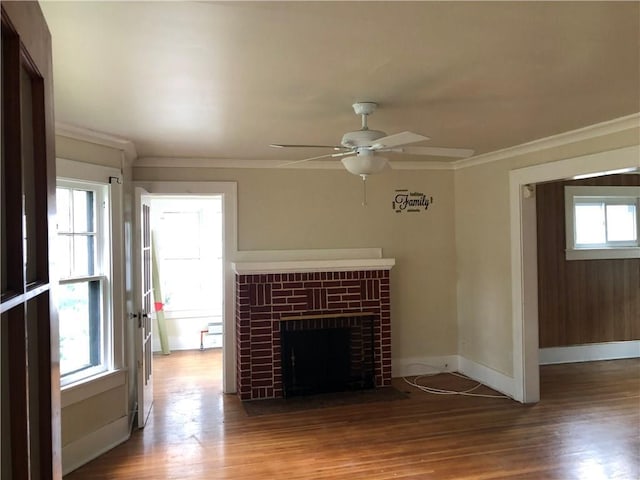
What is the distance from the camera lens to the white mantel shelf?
4961 mm

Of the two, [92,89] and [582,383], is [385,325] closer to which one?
[582,383]

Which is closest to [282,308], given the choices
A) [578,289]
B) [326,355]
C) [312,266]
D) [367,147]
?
[312,266]

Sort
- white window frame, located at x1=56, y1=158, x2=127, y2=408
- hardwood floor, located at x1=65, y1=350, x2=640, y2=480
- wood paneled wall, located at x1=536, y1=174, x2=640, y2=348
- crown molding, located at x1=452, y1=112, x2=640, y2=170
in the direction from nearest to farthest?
hardwood floor, located at x1=65, y1=350, x2=640, y2=480
crown molding, located at x1=452, y1=112, x2=640, y2=170
white window frame, located at x1=56, y1=158, x2=127, y2=408
wood paneled wall, located at x1=536, y1=174, x2=640, y2=348

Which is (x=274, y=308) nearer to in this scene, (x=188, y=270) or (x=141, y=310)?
(x=141, y=310)

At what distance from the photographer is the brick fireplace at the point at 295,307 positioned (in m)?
4.96

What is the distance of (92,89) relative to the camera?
2660 millimetres

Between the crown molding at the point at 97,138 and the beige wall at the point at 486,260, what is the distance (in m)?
3.38

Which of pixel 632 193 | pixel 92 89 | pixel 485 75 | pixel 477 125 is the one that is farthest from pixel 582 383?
pixel 92 89

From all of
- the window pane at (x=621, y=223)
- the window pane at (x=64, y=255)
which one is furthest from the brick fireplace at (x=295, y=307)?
the window pane at (x=621, y=223)

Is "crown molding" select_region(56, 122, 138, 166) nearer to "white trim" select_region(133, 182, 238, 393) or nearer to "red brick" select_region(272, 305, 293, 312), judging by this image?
"white trim" select_region(133, 182, 238, 393)

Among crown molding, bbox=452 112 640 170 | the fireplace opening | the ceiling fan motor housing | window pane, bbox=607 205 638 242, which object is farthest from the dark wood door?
window pane, bbox=607 205 638 242

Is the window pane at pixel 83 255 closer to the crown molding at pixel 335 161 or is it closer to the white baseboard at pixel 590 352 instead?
the crown molding at pixel 335 161

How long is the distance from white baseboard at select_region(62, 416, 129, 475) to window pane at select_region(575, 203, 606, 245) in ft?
17.7

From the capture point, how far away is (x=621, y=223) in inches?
253
